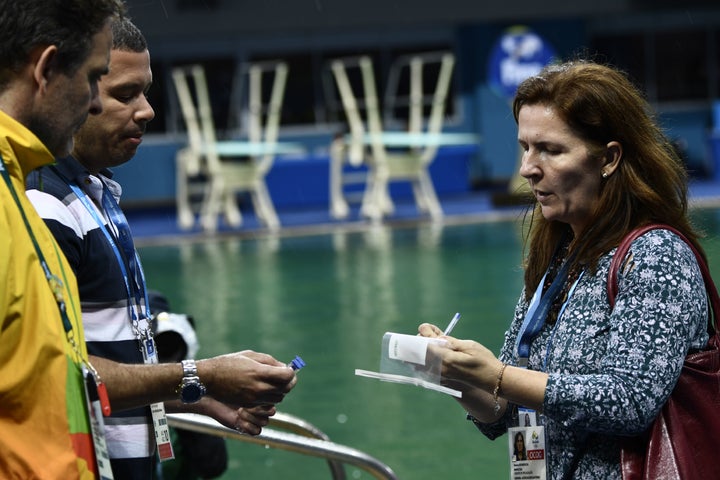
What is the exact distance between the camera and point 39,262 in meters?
1.61

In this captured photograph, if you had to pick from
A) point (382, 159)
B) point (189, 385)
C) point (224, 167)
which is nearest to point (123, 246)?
point (189, 385)

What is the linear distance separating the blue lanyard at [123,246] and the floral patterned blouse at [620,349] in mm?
824

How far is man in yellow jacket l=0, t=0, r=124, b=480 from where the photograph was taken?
157cm

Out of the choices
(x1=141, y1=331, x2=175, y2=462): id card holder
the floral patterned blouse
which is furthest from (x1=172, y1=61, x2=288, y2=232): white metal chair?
the floral patterned blouse

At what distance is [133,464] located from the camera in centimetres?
236

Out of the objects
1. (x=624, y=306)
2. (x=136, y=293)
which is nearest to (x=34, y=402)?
(x=136, y=293)

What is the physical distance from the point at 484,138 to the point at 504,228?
6627 mm

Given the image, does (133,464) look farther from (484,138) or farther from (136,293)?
(484,138)

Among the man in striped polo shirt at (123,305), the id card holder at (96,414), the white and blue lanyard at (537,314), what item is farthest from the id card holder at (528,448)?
the id card holder at (96,414)

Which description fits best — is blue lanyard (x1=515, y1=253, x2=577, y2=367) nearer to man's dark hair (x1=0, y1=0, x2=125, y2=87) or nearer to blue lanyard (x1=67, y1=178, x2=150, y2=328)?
blue lanyard (x1=67, y1=178, x2=150, y2=328)

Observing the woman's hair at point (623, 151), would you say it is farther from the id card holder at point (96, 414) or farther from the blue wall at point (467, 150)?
the blue wall at point (467, 150)

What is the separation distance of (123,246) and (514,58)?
18.9 m

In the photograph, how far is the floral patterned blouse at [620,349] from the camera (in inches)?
84.8

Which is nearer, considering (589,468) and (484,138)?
(589,468)
